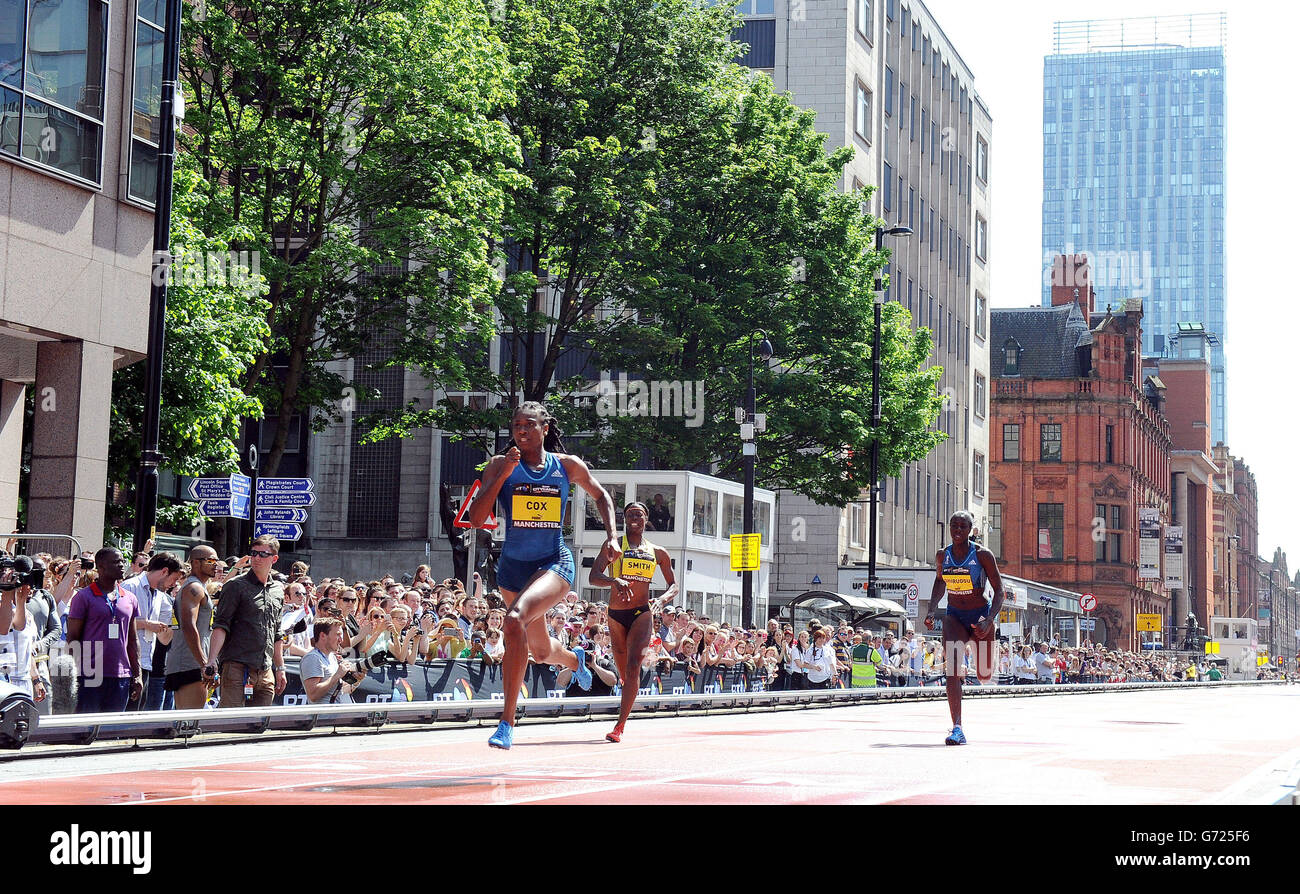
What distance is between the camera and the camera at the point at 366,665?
16344mm

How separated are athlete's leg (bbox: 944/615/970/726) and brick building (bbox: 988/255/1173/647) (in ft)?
295

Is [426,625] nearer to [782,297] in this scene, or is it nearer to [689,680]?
[689,680]

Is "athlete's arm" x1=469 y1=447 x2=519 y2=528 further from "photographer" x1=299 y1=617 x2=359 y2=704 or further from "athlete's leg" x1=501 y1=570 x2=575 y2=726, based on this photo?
"photographer" x1=299 y1=617 x2=359 y2=704

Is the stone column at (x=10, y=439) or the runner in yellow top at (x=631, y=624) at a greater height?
the stone column at (x=10, y=439)

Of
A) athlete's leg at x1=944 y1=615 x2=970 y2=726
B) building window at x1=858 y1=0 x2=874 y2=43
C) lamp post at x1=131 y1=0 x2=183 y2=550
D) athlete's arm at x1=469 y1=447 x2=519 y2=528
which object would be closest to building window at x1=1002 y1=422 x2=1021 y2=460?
building window at x1=858 y1=0 x2=874 y2=43

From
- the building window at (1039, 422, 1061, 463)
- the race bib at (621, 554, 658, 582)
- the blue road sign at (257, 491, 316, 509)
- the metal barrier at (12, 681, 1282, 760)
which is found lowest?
the metal barrier at (12, 681, 1282, 760)

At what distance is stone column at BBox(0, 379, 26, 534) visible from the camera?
27.6m

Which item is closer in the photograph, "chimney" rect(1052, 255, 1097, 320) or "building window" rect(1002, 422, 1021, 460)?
"building window" rect(1002, 422, 1021, 460)

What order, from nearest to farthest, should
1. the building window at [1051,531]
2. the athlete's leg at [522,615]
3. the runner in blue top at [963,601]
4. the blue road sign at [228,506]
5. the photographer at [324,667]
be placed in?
the athlete's leg at [522,615]
the runner in blue top at [963,601]
the photographer at [324,667]
the blue road sign at [228,506]
the building window at [1051,531]

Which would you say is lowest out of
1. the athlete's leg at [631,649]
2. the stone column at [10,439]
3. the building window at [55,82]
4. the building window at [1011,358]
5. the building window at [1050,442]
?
the athlete's leg at [631,649]

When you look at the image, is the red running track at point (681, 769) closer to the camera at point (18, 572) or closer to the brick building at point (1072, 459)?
the camera at point (18, 572)

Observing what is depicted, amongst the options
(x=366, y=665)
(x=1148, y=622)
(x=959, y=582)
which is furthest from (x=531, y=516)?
(x=1148, y=622)

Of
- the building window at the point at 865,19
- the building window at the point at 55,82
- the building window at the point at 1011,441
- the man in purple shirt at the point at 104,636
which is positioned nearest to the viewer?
the man in purple shirt at the point at 104,636

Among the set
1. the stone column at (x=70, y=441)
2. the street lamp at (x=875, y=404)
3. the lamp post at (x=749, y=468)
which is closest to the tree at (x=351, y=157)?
the lamp post at (x=749, y=468)
